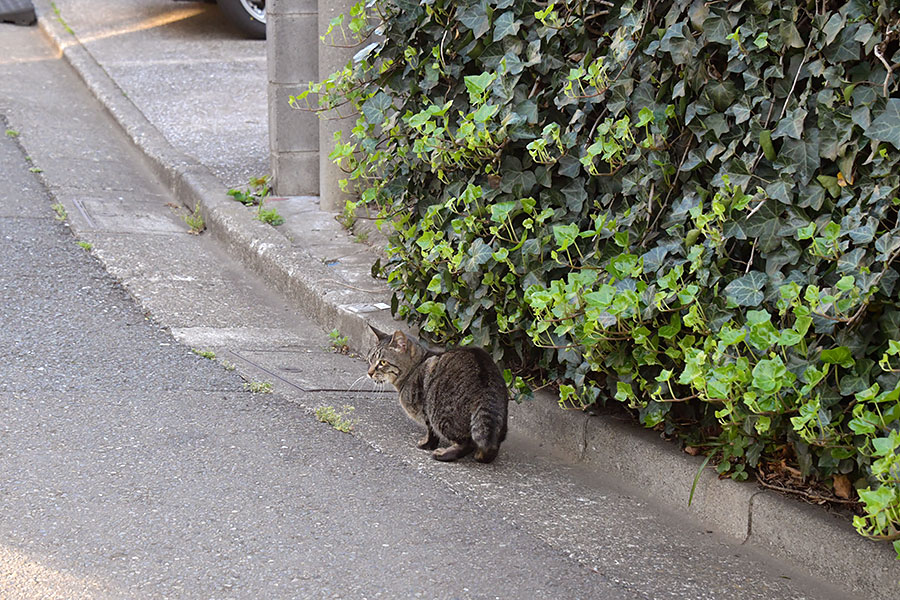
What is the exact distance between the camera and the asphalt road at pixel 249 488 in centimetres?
324

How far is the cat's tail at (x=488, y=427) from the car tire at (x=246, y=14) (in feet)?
30.1

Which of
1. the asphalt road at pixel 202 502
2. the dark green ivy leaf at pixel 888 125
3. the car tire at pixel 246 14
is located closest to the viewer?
the dark green ivy leaf at pixel 888 125

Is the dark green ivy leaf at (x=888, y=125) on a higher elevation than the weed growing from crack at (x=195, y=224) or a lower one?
higher

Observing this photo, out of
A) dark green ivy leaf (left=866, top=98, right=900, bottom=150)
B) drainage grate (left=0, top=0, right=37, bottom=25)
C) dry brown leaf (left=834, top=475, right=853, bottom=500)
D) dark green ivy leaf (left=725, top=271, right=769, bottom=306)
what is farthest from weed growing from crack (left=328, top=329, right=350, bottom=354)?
drainage grate (left=0, top=0, right=37, bottom=25)

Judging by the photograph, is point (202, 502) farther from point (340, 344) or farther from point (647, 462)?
point (340, 344)

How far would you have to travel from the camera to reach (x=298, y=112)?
279 inches

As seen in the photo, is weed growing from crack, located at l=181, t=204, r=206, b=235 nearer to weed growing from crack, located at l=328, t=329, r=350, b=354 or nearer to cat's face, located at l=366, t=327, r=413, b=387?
weed growing from crack, located at l=328, t=329, r=350, b=354

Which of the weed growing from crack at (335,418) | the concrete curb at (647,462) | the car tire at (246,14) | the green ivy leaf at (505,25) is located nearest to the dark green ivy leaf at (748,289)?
the concrete curb at (647,462)

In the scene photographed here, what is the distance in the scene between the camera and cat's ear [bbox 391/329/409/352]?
445cm

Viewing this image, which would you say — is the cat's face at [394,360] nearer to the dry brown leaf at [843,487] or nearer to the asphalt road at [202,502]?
the asphalt road at [202,502]

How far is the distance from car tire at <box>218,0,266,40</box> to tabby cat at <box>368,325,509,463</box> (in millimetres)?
8675

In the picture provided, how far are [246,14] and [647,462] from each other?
975 cm

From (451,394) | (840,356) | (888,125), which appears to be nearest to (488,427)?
(451,394)

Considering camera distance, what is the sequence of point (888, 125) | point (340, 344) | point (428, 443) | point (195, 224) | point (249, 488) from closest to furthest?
point (888, 125) → point (249, 488) → point (428, 443) → point (340, 344) → point (195, 224)
